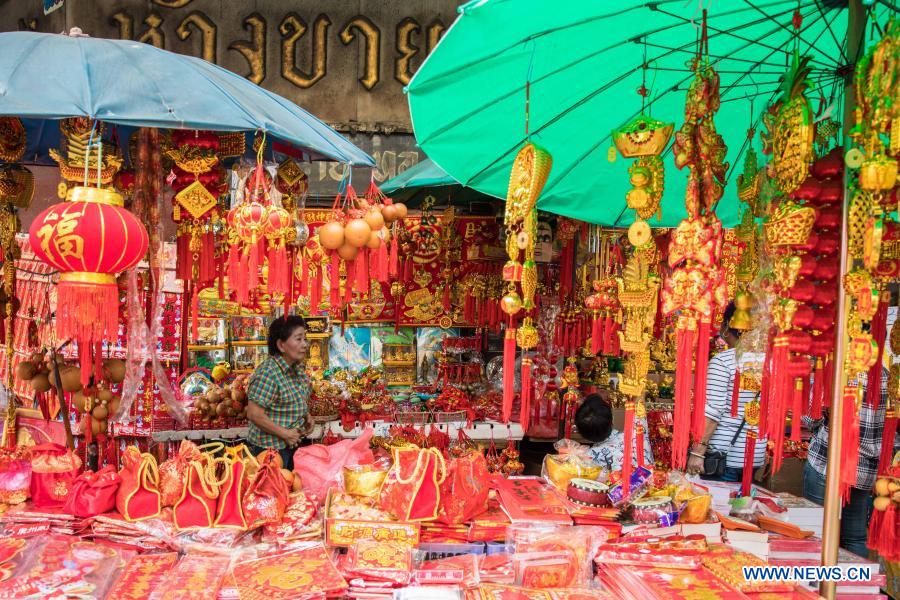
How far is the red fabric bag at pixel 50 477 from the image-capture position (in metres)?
2.40

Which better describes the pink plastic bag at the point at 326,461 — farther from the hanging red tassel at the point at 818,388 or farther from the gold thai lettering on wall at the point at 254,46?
the gold thai lettering on wall at the point at 254,46

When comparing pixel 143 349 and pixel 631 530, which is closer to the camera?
pixel 631 530

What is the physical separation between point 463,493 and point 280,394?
153 centimetres

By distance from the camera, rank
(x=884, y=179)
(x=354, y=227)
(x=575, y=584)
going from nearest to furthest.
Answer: (x=884, y=179) < (x=575, y=584) < (x=354, y=227)

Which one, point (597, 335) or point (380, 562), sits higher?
point (597, 335)

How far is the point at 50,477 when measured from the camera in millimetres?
2414

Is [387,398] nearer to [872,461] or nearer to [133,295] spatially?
[133,295]

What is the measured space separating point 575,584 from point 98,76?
2322 millimetres

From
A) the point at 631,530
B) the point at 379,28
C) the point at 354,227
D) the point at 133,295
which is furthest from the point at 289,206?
the point at 379,28

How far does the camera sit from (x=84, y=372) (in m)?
2.46

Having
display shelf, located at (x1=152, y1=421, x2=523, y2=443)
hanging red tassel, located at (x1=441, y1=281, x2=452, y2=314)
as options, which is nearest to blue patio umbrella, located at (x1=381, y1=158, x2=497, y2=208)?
hanging red tassel, located at (x1=441, y1=281, x2=452, y2=314)

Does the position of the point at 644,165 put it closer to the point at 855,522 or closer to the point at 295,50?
the point at 855,522

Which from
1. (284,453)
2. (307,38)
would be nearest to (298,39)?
(307,38)

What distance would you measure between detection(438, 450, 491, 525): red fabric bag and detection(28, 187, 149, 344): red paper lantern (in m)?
1.31
